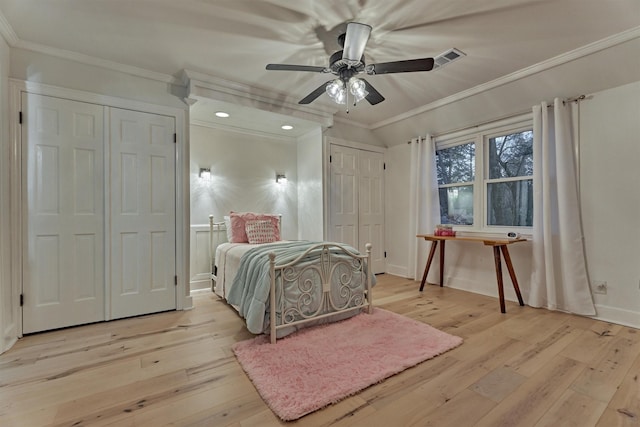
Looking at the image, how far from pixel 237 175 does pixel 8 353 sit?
2830 millimetres

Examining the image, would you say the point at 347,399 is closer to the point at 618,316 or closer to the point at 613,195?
the point at 618,316

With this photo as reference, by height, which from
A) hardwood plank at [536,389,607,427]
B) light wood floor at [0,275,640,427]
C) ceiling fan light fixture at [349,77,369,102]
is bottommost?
hardwood plank at [536,389,607,427]

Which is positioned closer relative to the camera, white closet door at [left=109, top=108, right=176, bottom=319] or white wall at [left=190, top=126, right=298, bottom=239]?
white closet door at [left=109, top=108, right=176, bottom=319]

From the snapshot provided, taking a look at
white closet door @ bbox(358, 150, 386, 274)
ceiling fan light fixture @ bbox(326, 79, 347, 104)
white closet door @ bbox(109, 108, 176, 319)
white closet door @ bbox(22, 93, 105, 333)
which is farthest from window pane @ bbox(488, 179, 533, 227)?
white closet door @ bbox(22, 93, 105, 333)

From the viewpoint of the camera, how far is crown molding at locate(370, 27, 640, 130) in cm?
235

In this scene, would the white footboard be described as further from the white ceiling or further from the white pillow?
the white ceiling

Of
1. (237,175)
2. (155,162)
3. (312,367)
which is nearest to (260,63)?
(155,162)

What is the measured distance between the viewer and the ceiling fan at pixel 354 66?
1.99 meters

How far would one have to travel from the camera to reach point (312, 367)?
6.27ft

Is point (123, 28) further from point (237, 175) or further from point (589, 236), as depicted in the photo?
point (589, 236)

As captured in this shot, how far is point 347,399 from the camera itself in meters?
1.62

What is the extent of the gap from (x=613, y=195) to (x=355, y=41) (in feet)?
9.48

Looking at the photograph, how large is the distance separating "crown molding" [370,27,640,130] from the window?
635mm

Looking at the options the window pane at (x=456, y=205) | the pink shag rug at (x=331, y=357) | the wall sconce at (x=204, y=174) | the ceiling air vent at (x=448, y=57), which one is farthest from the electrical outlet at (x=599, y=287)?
the wall sconce at (x=204, y=174)
